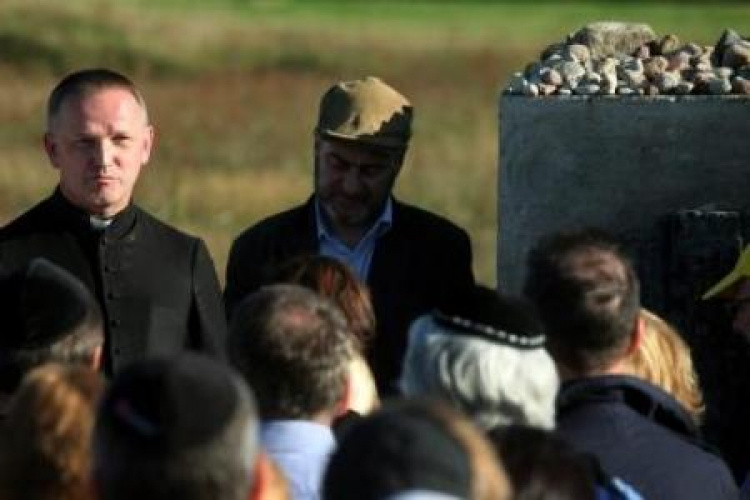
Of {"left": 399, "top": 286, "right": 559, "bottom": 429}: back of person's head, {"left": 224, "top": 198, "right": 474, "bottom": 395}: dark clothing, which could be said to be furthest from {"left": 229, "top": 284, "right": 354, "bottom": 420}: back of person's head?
{"left": 224, "top": 198, "right": 474, "bottom": 395}: dark clothing

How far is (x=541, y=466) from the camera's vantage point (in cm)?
467

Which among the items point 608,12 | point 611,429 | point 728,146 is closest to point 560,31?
point 608,12

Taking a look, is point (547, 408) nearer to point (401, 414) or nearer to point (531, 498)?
point (531, 498)

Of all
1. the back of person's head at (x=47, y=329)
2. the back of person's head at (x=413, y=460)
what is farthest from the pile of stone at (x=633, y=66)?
the back of person's head at (x=413, y=460)

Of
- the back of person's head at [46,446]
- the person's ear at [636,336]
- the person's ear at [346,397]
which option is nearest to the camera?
the back of person's head at [46,446]

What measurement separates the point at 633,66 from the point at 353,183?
161cm

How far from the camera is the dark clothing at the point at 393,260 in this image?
7.88 meters

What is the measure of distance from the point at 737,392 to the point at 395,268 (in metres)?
1.36

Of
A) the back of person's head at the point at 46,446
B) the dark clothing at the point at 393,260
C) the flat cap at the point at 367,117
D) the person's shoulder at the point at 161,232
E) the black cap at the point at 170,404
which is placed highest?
the black cap at the point at 170,404

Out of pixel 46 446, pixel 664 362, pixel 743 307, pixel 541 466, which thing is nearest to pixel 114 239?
pixel 743 307

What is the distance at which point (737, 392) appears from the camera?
28.1 feet

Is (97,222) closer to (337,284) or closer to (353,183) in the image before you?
(353,183)

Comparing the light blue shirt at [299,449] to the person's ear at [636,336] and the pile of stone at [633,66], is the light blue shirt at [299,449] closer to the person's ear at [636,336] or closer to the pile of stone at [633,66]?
the person's ear at [636,336]

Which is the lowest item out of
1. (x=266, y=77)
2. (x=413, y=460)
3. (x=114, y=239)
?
(x=266, y=77)
